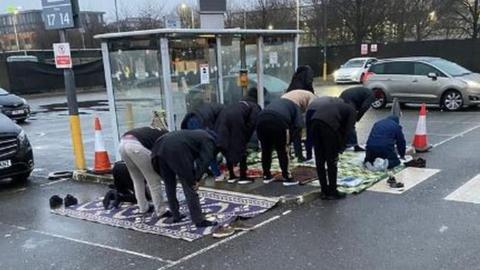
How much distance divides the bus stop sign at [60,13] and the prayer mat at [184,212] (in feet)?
10.5

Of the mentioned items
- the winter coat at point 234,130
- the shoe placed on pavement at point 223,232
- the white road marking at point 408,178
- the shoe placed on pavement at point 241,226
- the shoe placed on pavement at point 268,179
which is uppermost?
the winter coat at point 234,130

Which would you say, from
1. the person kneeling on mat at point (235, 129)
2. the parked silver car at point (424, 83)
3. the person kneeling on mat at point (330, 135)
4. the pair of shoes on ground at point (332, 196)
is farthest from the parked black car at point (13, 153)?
the parked silver car at point (424, 83)

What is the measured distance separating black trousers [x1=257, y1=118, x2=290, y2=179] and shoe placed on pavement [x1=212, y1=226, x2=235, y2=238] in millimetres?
1939

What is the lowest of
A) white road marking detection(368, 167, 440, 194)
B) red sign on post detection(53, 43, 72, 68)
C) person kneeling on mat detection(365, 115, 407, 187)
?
white road marking detection(368, 167, 440, 194)

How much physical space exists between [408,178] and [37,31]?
55.5m

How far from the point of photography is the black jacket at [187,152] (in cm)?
581

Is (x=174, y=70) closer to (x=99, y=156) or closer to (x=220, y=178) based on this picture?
(x=99, y=156)

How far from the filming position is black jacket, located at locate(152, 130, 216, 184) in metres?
5.81

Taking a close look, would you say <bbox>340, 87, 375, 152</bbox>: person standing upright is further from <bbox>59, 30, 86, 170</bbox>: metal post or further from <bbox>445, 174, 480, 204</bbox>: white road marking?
<bbox>59, 30, 86, 170</bbox>: metal post

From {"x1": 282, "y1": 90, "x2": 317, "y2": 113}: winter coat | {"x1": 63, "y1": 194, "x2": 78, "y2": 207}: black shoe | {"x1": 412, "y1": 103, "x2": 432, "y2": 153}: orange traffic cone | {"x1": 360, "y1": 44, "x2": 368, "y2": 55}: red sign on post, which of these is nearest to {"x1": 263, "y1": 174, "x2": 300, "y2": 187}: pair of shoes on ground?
{"x1": 282, "y1": 90, "x2": 317, "y2": 113}: winter coat

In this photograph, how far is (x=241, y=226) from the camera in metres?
6.08

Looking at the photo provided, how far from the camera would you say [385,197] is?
6973mm

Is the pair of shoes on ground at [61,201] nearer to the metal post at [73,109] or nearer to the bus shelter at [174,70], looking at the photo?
the metal post at [73,109]

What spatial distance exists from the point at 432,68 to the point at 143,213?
12334 millimetres
